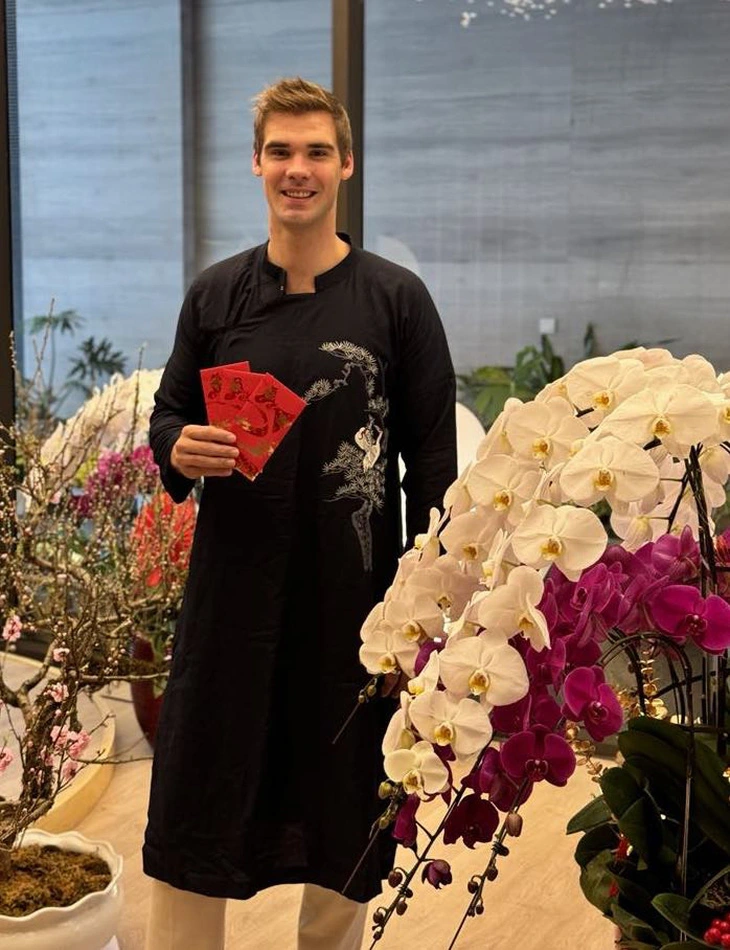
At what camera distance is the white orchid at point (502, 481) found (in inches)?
37.6

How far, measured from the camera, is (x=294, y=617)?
2166 millimetres

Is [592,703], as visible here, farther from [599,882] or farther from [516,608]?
[599,882]

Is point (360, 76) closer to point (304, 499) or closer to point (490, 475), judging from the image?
point (304, 499)

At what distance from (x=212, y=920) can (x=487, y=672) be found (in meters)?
1.56

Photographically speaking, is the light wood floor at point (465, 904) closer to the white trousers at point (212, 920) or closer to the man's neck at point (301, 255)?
the white trousers at point (212, 920)

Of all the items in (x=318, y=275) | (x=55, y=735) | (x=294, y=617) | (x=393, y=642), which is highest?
(x=318, y=275)

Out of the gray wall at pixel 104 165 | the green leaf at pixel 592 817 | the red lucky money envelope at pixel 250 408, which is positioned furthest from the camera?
the gray wall at pixel 104 165

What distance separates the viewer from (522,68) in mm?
3830

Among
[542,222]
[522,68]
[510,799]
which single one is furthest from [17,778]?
[510,799]

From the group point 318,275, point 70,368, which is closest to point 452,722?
point 318,275

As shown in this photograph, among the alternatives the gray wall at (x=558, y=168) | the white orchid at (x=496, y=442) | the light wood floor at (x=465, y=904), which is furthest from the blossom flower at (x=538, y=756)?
the gray wall at (x=558, y=168)

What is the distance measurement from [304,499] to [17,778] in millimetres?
1733

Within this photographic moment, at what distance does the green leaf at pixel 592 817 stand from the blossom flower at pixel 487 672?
11.1 inches

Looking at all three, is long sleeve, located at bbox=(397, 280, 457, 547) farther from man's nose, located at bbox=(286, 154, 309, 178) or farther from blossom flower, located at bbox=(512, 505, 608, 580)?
blossom flower, located at bbox=(512, 505, 608, 580)
